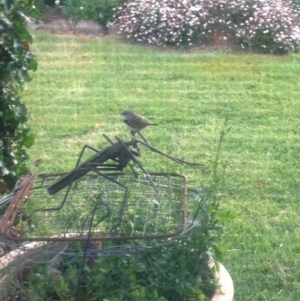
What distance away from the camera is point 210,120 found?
6.30 meters

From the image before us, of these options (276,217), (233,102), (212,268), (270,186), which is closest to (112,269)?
(212,268)

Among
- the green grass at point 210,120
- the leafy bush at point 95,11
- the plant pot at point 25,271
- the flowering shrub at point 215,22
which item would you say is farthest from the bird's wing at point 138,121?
the leafy bush at point 95,11

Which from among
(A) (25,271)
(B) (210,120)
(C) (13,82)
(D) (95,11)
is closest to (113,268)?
(A) (25,271)

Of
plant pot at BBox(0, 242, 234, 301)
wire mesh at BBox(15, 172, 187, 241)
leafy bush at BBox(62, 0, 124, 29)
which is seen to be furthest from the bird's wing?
leafy bush at BBox(62, 0, 124, 29)

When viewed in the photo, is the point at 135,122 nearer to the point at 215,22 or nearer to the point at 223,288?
the point at 223,288

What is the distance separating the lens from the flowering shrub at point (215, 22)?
8.87 metres

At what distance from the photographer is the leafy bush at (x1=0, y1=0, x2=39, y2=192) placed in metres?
3.44

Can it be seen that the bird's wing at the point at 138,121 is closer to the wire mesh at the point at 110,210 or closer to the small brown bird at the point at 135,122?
the small brown bird at the point at 135,122

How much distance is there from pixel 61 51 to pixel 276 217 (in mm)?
4740

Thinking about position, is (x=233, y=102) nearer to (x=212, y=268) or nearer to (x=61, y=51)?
(x=61, y=51)

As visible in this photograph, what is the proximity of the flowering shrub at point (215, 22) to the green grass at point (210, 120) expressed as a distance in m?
0.38

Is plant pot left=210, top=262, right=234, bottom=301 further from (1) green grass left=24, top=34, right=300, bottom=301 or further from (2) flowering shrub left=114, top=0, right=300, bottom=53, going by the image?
(2) flowering shrub left=114, top=0, right=300, bottom=53

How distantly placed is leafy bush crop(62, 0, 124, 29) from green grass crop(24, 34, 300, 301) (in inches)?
26.9

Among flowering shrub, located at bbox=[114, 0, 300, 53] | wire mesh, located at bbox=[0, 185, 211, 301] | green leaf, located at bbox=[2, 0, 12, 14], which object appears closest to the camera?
wire mesh, located at bbox=[0, 185, 211, 301]
